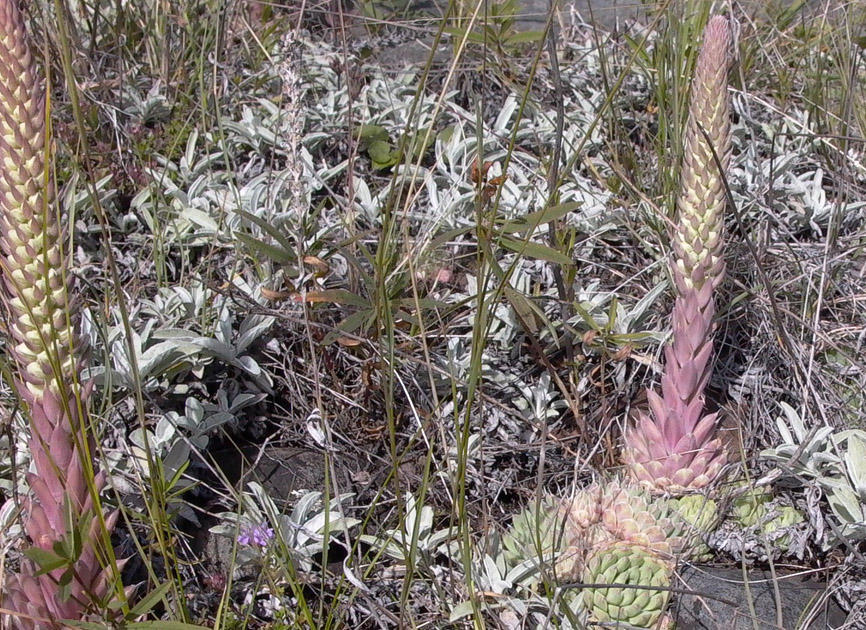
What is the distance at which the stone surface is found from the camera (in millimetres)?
1868

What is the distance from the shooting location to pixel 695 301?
193cm

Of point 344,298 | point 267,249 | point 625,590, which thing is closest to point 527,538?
point 625,590

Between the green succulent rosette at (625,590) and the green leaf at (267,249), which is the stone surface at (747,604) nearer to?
the green succulent rosette at (625,590)

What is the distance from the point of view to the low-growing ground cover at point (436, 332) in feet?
6.14

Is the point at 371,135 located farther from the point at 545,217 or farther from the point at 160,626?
the point at 160,626

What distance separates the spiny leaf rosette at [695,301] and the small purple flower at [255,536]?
94cm

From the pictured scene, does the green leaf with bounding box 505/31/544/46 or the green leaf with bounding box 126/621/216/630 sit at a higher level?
the green leaf with bounding box 505/31/544/46

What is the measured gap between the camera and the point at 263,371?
2363 millimetres

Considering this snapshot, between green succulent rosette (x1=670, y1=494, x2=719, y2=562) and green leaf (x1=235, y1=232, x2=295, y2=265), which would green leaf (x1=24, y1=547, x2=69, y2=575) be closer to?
green leaf (x1=235, y1=232, x2=295, y2=265)

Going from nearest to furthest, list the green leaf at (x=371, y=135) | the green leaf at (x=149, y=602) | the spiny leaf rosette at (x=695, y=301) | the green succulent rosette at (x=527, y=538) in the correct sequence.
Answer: the green leaf at (x=149, y=602) < the spiny leaf rosette at (x=695, y=301) < the green succulent rosette at (x=527, y=538) < the green leaf at (x=371, y=135)

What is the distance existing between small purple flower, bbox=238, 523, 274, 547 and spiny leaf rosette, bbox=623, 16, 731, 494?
0.94 metres

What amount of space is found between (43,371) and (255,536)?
71 centimetres

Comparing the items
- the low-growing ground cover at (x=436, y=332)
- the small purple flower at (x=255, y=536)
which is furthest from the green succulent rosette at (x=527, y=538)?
the small purple flower at (x=255, y=536)

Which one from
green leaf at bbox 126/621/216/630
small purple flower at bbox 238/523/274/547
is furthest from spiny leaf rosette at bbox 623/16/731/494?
green leaf at bbox 126/621/216/630
